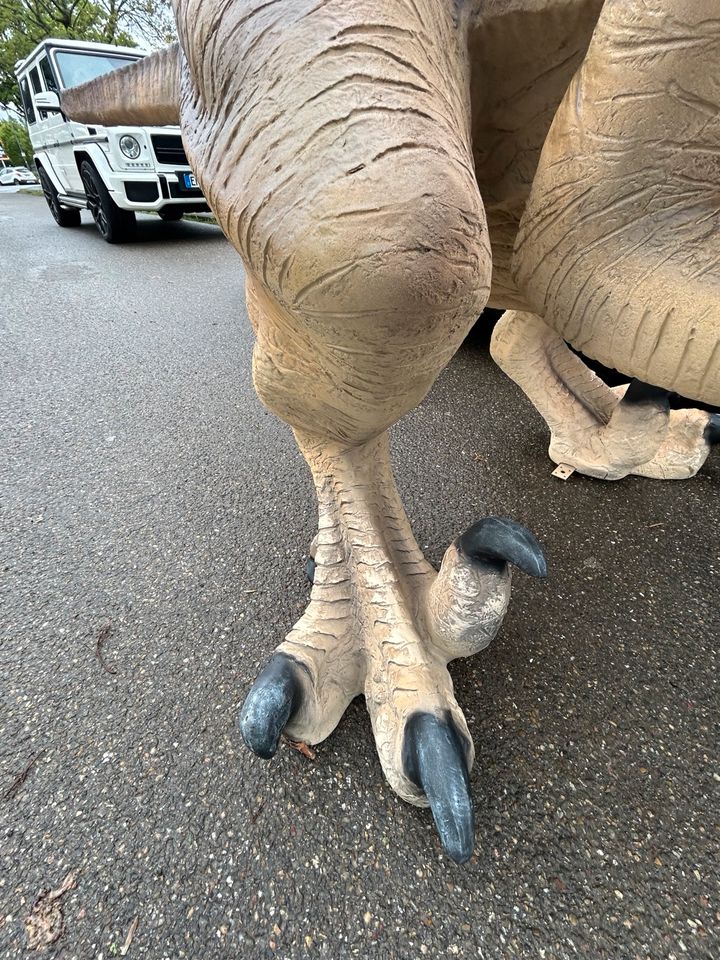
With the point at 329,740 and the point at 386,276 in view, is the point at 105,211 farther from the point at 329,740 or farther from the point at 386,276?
the point at 386,276

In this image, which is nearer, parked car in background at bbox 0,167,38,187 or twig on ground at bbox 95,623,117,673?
twig on ground at bbox 95,623,117,673

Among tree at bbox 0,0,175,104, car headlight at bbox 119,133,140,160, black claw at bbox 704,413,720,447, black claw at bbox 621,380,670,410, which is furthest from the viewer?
tree at bbox 0,0,175,104

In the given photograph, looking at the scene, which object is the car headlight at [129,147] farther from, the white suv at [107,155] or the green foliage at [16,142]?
the green foliage at [16,142]

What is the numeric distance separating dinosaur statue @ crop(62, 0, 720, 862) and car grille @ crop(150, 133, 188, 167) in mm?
4487

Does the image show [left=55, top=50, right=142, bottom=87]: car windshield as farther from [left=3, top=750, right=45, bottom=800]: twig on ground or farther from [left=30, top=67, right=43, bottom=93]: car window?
[left=3, top=750, right=45, bottom=800]: twig on ground

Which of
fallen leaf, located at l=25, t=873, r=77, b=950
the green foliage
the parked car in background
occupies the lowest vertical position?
the parked car in background

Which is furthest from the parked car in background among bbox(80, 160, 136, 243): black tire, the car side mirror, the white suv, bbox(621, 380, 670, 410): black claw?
bbox(621, 380, 670, 410): black claw

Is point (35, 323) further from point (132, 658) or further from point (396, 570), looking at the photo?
point (396, 570)

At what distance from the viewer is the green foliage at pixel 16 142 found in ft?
61.6

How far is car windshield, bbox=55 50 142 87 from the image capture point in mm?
4578

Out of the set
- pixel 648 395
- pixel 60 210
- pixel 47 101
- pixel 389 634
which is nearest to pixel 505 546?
pixel 389 634

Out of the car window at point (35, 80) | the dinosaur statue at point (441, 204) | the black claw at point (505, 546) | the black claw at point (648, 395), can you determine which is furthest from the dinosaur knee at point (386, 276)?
the car window at point (35, 80)

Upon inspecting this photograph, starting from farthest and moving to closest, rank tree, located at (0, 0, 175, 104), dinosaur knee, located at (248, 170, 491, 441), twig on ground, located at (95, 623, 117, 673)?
1. tree, located at (0, 0, 175, 104)
2. twig on ground, located at (95, 623, 117, 673)
3. dinosaur knee, located at (248, 170, 491, 441)

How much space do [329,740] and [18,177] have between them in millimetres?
20337
